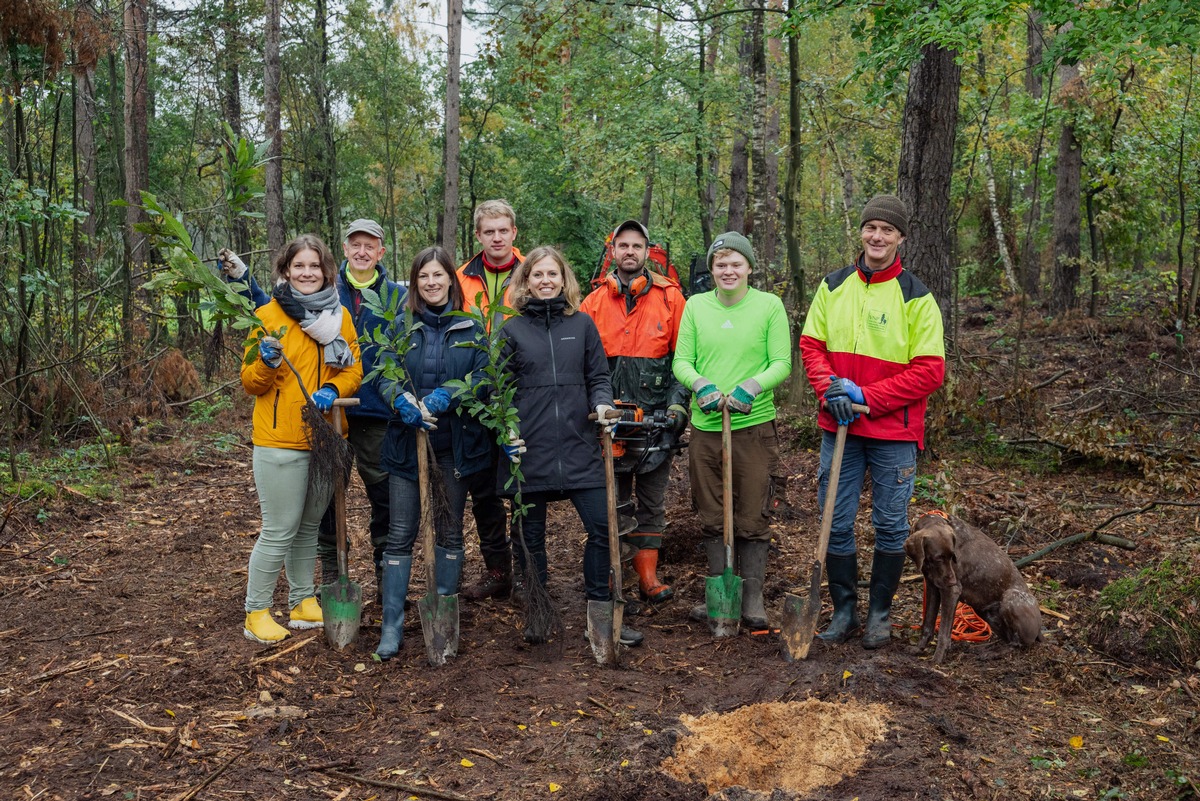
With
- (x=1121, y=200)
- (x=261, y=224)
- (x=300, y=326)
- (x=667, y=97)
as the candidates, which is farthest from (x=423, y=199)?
(x=300, y=326)

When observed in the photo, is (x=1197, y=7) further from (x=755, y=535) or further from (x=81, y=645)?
(x=81, y=645)

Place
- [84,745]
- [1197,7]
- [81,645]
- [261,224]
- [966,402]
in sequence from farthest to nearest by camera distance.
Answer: [261,224]
[966,402]
[1197,7]
[81,645]
[84,745]

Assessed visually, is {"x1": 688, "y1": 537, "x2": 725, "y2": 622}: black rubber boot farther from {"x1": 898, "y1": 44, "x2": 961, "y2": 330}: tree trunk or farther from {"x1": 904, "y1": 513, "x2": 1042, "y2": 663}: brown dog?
{"x1": 898, "y1": 44, "x2": 961, "y2": 330}: tree trunk

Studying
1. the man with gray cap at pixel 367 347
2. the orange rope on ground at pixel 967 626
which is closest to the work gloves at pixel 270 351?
the man with gray cap at pixel 367 347

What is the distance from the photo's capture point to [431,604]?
461 cm

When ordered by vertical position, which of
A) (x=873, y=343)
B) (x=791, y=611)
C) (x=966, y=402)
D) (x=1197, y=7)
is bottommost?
(x=791, y=611)

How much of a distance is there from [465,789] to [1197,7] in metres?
5.90

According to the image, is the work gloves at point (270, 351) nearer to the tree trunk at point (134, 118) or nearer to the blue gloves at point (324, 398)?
the blue gloves at point (324, 398)

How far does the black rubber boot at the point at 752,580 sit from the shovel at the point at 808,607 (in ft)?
1.49

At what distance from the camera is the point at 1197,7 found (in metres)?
5.47

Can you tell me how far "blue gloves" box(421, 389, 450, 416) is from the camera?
4.55m

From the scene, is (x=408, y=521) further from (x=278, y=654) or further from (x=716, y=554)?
(x=716, y=554)

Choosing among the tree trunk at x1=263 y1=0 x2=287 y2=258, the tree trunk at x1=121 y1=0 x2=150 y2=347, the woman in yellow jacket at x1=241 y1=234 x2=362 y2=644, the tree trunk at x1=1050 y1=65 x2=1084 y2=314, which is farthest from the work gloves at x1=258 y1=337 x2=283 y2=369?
the tree trunk at x1=1050 y1=65 x2=1084 y2=314

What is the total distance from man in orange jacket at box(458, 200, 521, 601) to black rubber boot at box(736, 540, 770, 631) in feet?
4.66
